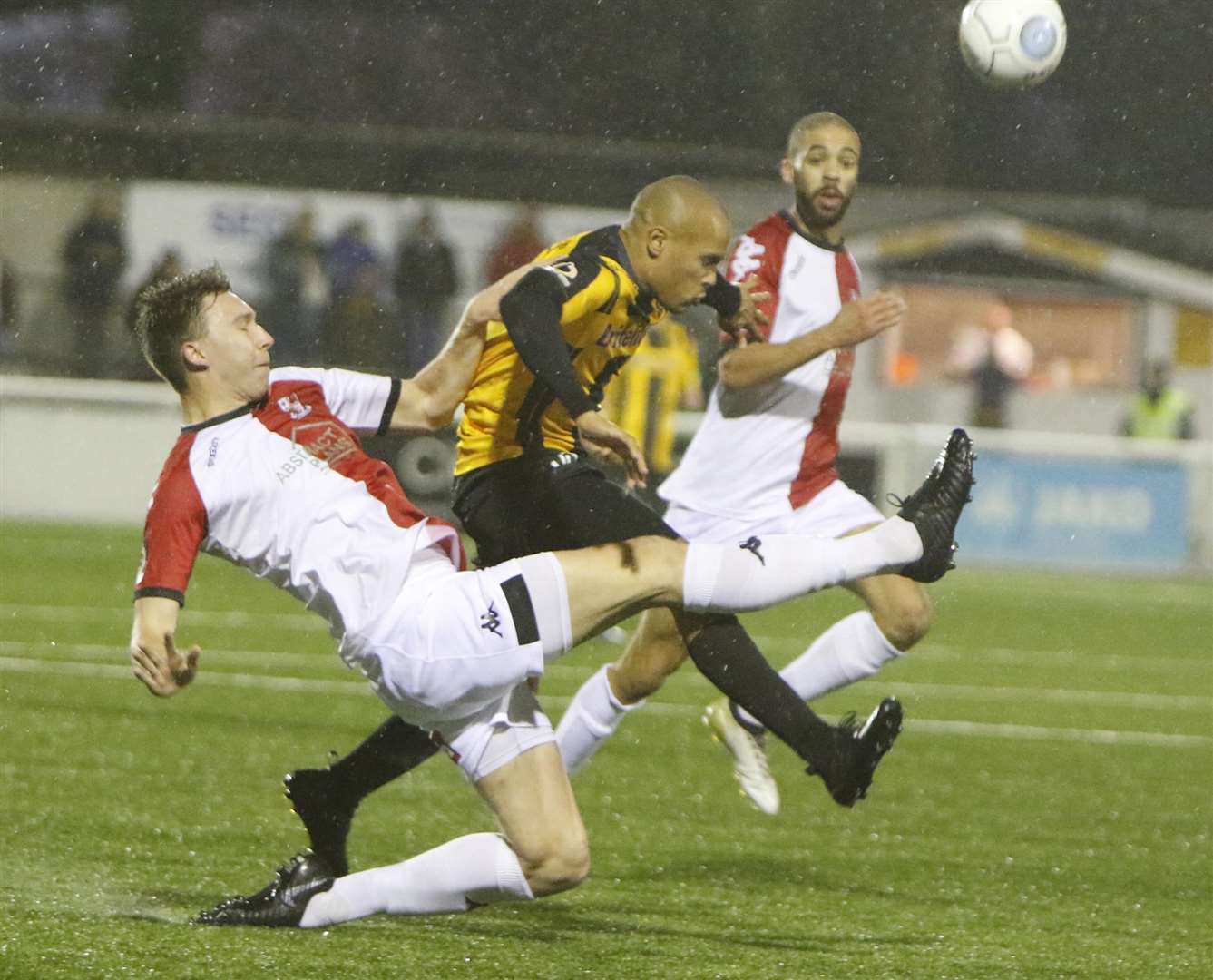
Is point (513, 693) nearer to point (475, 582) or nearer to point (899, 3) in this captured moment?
point (475, 582)

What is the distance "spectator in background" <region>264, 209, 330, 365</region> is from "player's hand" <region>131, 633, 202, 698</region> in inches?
551

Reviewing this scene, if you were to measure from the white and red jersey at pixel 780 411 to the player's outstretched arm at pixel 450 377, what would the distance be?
4.64ft

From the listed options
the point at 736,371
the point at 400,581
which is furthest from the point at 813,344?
the point at 400,581

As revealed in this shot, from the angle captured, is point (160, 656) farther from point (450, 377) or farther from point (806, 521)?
point (806, 521)

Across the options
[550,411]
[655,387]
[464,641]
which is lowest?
[464,641]

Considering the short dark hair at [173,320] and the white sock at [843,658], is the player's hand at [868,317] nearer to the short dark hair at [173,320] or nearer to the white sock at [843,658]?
the white sock at [843,658]

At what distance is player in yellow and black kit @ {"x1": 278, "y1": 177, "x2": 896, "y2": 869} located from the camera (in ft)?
15.7

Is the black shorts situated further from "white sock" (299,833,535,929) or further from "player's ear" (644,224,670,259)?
"white sock" (299,833,535,929)

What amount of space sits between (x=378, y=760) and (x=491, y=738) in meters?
0.70

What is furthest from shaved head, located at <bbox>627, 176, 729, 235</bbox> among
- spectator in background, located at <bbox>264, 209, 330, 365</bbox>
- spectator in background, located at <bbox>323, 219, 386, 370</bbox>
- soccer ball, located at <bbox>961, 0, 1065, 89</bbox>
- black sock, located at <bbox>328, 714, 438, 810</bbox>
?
spectator in background, located at <bbox>323, 219, 386, 370</bbox>

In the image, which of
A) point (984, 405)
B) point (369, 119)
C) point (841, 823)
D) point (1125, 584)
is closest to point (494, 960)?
point (841, 823)

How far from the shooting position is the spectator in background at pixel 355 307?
18203 mm

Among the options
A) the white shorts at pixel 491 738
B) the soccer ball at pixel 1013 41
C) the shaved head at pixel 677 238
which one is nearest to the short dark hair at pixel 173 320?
the white shorts at pixel 491 738

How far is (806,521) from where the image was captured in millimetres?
6410
